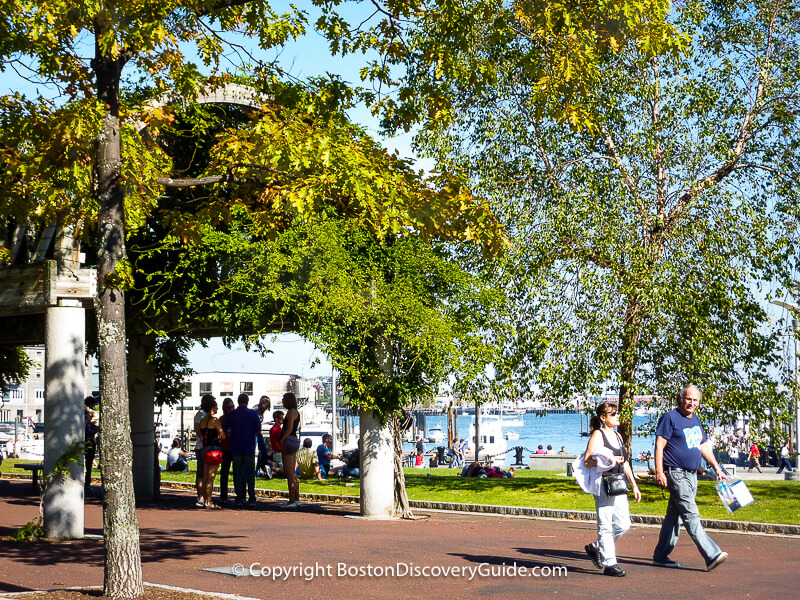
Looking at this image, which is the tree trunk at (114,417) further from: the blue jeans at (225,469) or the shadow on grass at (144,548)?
the blue jeans at (225,469)

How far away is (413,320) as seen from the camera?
14375 millimetres

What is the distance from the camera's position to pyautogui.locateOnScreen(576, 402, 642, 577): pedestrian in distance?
9.10 m

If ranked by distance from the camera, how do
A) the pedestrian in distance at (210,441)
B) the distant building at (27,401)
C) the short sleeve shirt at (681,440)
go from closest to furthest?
the short sleeve shirt at (681,440)
the pedestrian in distance at (210,441)
the distant building at (27,401)

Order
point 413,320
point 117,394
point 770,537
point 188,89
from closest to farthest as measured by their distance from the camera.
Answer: point 117,394, point 188,89, point 770,537, point 413,320

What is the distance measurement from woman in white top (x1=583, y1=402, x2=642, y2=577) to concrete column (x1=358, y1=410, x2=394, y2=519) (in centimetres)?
571

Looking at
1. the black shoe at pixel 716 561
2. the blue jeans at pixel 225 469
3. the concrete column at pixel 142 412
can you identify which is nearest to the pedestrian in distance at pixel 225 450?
the blue jeans at pixel 225 469

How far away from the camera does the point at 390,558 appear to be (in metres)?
9.89

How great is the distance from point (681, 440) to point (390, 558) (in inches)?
123

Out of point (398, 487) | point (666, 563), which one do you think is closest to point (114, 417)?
point (666, 563)

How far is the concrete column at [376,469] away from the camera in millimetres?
14961

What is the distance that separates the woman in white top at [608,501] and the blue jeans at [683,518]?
377mm

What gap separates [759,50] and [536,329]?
7.14 m

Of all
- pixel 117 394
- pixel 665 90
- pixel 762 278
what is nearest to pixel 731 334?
pixel 762 278

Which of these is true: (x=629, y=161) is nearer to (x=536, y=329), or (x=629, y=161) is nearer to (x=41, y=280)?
(x=536, y=329)
